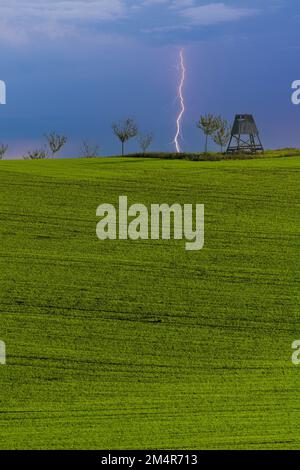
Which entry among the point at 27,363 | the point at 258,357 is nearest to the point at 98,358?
the point at 27,363

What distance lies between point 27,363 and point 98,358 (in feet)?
5.51

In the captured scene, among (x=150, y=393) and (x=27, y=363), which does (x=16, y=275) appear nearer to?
(x=27, y=363)

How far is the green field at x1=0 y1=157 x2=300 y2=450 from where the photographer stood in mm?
18531

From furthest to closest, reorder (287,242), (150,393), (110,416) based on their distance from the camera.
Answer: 1. (287,242)
2. (150,393)
3. (110,416)

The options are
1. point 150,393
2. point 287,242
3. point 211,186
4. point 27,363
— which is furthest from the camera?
point 211,186

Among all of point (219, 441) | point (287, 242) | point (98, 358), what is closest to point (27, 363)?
point (98, 358)

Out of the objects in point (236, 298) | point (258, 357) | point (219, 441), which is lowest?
point (219, 441)

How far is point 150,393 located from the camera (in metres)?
21.0

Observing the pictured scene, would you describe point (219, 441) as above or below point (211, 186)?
below

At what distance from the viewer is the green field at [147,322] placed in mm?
18531

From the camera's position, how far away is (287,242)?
3322 centimetres

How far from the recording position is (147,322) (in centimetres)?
2544

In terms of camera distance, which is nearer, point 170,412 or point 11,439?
point 11,439

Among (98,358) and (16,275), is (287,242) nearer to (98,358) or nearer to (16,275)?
(16,275)
